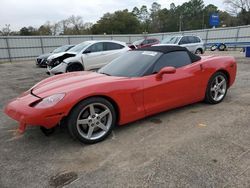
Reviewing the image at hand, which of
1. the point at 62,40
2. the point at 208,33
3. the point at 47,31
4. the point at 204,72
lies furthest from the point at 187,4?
the point at 204,72

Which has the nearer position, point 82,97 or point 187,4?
point 82,97

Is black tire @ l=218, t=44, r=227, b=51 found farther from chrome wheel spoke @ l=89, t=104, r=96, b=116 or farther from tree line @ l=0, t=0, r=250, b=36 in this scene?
tree line @ l=0, t=0, r=250, b=36

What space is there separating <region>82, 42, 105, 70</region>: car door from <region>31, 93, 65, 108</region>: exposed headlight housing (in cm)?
681

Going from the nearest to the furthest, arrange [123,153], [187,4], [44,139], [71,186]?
[71,186], [123,153], [44,139], [187,4]

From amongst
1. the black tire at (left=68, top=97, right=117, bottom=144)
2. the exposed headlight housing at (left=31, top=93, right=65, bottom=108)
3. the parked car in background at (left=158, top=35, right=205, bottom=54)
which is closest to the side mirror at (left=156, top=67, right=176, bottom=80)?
the black tire at (left=68, top=97, right=117, bottom=144)

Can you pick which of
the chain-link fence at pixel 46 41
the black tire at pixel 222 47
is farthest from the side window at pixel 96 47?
the black tire at pixel 222 47

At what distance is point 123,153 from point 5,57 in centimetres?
2359

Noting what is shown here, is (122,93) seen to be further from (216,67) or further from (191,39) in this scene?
(191,39)

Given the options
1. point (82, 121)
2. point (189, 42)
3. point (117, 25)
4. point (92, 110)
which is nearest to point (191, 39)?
point (189, 42)

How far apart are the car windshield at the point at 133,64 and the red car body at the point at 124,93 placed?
0.22 m

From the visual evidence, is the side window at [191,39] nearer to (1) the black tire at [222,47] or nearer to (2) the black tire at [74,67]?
(1) the black tire at [222,47]

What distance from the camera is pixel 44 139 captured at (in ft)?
12.5

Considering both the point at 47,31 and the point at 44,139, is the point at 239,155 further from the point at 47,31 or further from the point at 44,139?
the point at 47,31

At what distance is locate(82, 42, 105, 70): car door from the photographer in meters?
10.2
